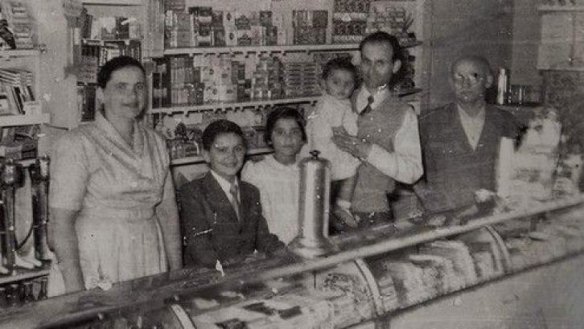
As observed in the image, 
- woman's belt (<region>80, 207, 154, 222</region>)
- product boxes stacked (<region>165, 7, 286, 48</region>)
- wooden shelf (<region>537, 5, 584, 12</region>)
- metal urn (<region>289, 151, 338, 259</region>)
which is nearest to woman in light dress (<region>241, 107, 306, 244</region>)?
woman's belt (<region>80, 207, 154, 222</region>)

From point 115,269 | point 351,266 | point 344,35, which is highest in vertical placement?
point 344,35

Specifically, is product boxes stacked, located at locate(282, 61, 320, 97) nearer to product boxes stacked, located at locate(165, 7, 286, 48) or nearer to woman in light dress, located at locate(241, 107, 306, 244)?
product boxes stacked, located at locate(165, 7, 286, 48)

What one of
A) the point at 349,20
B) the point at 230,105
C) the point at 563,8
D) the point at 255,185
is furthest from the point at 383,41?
the point at 563,8

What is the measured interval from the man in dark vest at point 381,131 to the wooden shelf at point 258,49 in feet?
6.35

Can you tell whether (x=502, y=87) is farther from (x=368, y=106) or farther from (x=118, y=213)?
(x=118, y=213)

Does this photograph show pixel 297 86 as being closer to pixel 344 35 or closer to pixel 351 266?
pixel 344 35

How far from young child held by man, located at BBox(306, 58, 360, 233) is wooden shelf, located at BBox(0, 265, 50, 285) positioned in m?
1.60

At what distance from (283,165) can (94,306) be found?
217 centimetres

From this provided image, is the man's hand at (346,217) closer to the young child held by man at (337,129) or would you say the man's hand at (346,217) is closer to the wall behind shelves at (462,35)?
the young child held by man at (337,129)

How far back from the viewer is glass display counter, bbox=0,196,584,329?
Answer: 6.26ft

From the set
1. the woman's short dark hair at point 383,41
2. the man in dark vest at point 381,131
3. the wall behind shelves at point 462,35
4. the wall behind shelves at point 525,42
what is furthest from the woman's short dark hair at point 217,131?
the wall behind shelves at point 525,42

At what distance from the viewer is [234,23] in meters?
5.59

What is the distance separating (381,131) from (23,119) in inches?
Answer: 80.1

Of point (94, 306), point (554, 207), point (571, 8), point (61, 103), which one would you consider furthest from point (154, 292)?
point (571, 8)
